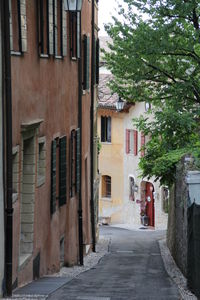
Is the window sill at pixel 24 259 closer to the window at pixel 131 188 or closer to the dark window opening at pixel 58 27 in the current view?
the dark window opening at pixel 58 27

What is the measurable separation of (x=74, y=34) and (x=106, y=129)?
2598cm

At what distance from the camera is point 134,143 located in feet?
145

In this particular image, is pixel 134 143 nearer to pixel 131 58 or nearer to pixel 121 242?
pixel 121 242

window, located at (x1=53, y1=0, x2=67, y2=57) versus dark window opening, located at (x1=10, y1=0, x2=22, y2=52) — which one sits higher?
window, located at (x1=53, y1=0, x2=67, y2=57)

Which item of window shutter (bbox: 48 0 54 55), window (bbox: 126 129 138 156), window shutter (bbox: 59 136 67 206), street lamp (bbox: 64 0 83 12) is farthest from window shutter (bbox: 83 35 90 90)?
window (bbox: 126 129 138 156)

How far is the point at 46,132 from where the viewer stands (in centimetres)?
1617

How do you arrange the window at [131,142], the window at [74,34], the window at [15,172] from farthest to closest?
the window at [131,142] → the window at [74,34] → the window at [15,172]

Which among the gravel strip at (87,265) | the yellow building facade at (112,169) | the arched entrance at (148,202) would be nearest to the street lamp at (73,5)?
the gravel strip at (87,265)

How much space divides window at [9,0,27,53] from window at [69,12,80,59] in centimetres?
706

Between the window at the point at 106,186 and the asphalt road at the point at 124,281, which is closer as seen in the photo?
the asphalt road at the point at 124,281

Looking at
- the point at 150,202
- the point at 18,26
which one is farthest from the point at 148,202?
the point at 18,26

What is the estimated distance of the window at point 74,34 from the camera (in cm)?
2048

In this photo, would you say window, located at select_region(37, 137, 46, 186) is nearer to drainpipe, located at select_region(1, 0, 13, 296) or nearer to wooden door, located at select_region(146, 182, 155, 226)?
drainpipe, located at select_region(1, 0, 13, 296)

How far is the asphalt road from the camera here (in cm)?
1172
